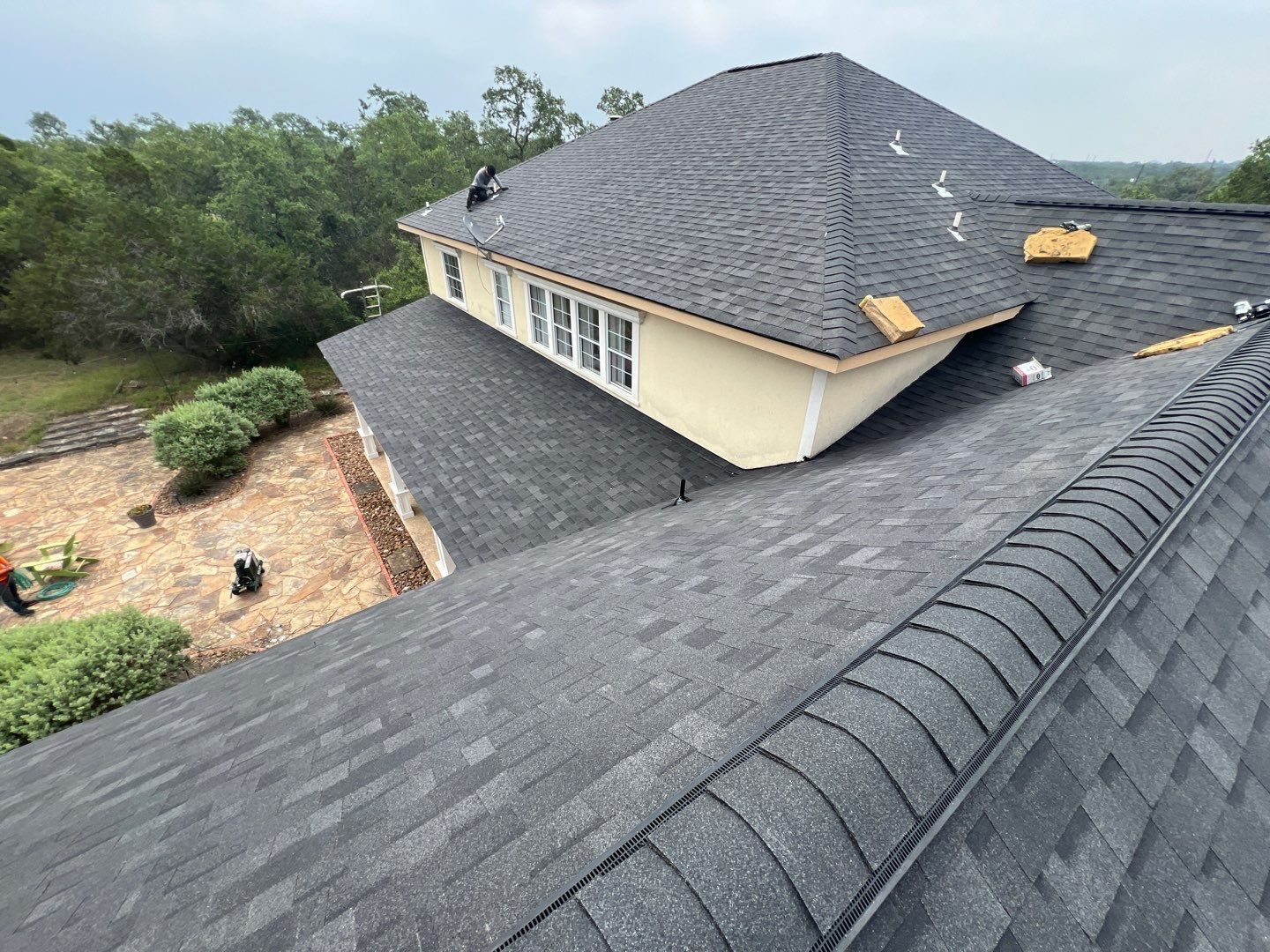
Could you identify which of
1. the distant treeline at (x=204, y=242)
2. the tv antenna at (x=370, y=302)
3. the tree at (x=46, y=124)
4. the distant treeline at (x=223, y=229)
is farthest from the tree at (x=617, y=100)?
the tree at (x=46, y=124)

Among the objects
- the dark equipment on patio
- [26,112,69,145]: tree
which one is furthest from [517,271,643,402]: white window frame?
[26,112,69,145]: tree

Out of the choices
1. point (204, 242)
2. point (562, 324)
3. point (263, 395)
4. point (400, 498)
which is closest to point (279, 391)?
point (263, 395)

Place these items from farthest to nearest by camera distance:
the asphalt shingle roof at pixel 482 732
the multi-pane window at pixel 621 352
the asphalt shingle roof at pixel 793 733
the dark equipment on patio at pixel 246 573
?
the dark equipment on patio at pixel 246 573 < the multi-pane window at pixel 621 352 < the asphalt shingle roof at pixel 482 732 < the asphalt shingle roof at pixel 793 733

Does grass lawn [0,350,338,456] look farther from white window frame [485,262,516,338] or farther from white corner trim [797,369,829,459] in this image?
white corner trim [797,369,829,459]

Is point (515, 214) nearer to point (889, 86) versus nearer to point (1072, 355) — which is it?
point (889, 86)

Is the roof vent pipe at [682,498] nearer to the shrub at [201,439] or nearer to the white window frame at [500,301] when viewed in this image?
the white window frame at [500,301]
